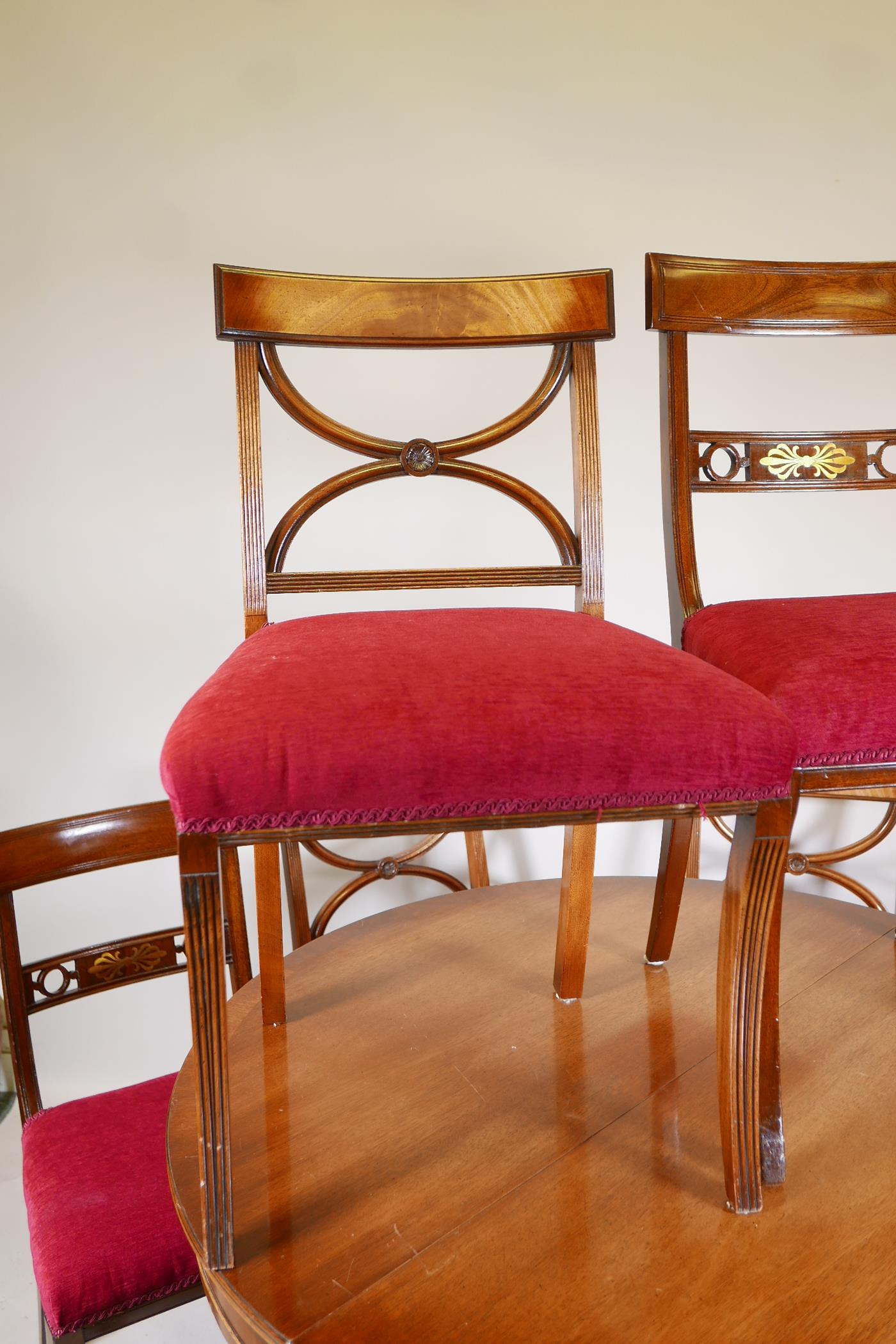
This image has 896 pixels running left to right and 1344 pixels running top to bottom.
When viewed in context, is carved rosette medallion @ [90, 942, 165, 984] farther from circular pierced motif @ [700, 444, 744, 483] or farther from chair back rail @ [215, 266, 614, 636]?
circular pierced motif @ [700, 444, 744, 483]

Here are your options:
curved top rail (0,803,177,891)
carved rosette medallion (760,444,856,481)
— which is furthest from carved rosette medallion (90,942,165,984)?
carved rosette medallion (760,444,856,481)

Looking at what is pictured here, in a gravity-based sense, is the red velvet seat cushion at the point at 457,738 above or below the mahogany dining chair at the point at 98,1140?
above

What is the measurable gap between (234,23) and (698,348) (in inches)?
38.4

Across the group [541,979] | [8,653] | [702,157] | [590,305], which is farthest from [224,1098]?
[702,157]

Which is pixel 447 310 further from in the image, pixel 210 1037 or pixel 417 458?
pixel 210 1037

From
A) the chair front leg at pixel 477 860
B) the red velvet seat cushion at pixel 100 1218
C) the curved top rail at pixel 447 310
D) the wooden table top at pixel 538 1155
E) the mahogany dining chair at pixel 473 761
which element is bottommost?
the red velvet seat cushion at pixel 100 1218

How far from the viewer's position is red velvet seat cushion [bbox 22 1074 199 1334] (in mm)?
1000

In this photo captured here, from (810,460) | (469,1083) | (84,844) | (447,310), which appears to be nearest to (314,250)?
(447,310)

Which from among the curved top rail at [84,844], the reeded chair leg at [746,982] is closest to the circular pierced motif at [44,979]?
the curved top rail at [84,844]

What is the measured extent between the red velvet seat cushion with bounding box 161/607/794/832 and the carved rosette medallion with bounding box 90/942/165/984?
71cm

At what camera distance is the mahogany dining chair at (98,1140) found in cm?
101

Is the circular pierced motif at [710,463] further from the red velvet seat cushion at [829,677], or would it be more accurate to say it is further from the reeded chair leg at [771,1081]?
the reeded chair leg at [771,1081]

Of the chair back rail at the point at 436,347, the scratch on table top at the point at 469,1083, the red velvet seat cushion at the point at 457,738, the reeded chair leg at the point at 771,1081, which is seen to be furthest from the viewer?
the chair back rail at the point at 436,347

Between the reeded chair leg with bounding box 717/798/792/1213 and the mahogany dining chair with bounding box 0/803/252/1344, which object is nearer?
the reeded chair leg with bounding box 717/798/792/1213
